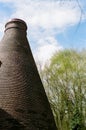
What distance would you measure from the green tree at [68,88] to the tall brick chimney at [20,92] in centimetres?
1364

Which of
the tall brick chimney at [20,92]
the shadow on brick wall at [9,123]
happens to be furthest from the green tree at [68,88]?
the shadow on brick wall at [9,123]

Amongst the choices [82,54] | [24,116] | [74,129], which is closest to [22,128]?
[24,116]

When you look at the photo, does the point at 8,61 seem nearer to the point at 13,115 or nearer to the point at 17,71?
the point at 17,71

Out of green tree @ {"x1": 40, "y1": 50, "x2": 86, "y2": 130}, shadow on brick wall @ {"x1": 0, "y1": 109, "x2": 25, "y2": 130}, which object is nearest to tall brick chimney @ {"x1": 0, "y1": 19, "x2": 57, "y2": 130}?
shadow on brick wall @ {"x1": 0, "y1": 109, "x2": 25, "y2": 130}

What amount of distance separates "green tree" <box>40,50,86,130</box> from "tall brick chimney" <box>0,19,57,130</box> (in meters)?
13.6

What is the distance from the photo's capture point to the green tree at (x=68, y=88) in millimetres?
24969

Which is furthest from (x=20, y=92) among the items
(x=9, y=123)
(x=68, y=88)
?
(x=68, y=88)

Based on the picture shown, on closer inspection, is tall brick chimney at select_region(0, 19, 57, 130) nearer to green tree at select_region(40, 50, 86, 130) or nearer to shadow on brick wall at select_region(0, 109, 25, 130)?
shadow on brick wall at select_region(0, 109, 25, 130)

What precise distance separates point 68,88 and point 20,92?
51.4ft

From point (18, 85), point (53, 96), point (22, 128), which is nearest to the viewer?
point (22, 128)

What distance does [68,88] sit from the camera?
84.7 feet

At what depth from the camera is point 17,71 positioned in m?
10.9

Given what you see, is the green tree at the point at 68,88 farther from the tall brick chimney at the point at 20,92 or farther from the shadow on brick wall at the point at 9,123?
the shadow on brick wall at the point at 9,123

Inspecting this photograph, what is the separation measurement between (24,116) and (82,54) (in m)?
16.9
